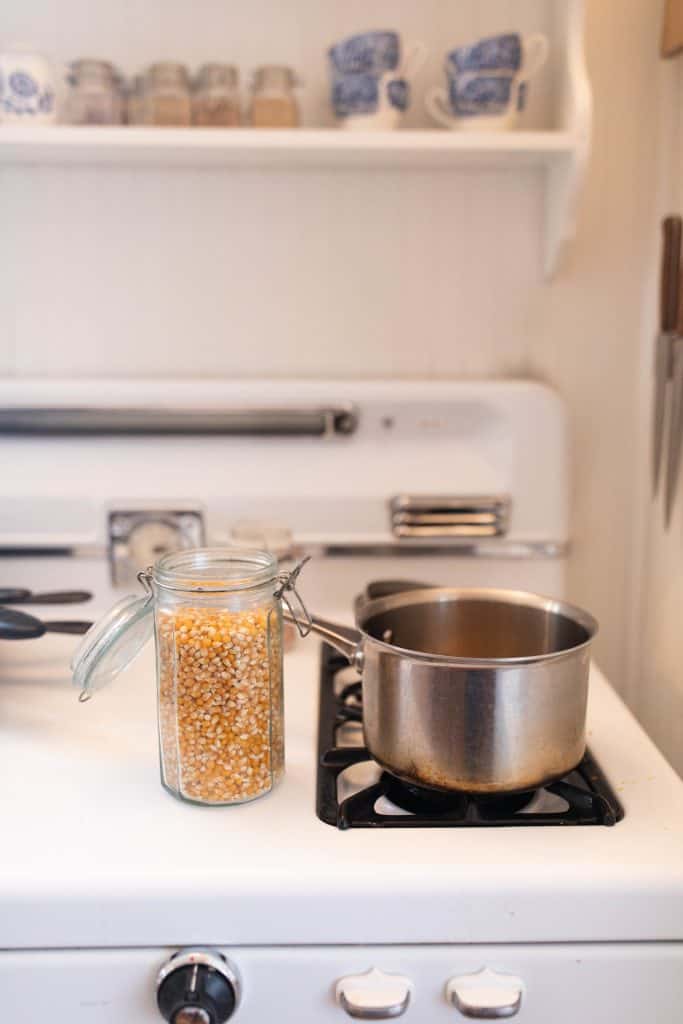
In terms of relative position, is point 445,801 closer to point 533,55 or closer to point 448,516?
point 448,516

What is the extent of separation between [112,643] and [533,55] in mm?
826

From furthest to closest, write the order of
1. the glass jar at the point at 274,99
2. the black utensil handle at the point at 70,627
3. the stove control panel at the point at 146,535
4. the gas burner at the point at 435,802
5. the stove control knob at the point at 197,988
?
1. the stove control panel at the point at 146,535
2. the glass jar at the point at 274,99
3. the black utensil handle at the point at 70,627
4. the gas burner at the point at 435,802
5. the stove control knob at the point at 197,988

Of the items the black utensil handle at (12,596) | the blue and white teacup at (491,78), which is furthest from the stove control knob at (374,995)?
the blue and white teacup at (491,78)

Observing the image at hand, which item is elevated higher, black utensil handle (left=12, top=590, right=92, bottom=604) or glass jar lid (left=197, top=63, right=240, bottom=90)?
glass jar lid (left=197, top=63, right=240, bottom=90)

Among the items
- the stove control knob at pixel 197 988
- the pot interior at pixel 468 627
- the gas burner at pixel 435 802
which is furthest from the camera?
the pot interior at pixel 468 627

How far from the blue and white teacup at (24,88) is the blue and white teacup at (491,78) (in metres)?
0.47

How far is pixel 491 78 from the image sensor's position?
1.08 meters

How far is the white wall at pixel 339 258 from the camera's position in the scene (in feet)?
3.95

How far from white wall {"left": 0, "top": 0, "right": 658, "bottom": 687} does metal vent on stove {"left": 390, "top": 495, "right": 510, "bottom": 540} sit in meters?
0.15

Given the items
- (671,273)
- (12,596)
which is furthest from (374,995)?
(671,273)

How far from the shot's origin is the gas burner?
74 cm

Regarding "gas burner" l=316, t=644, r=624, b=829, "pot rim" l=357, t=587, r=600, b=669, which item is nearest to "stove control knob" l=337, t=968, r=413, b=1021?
"gas burner" l=316, t=644, r=624, b=829

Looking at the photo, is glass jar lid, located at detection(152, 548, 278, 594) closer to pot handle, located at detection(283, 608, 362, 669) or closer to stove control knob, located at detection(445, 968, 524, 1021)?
pot handle, located at detection(283, 608, 362, 669)

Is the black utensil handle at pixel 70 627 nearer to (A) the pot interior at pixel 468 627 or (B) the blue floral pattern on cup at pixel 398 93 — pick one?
(A) the pot interior at pixel 468 627
